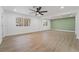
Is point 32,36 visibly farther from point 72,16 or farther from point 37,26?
point 72,16

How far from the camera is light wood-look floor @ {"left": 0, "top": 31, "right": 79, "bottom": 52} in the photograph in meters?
2.19

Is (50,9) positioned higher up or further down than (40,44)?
higher up

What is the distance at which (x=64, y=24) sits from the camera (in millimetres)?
2250

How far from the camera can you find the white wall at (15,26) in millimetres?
2078

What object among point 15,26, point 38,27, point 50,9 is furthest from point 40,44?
point 50,9

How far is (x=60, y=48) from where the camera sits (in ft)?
7.38

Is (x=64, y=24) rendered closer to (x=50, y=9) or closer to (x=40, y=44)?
(x=50, y=9)

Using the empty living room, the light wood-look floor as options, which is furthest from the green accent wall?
the light wood-look floor

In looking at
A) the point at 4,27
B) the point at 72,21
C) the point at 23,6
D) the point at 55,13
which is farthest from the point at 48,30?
the point at 4,27

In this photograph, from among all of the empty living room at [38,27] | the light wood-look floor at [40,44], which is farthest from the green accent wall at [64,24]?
the light wood-look floor at [40,44]

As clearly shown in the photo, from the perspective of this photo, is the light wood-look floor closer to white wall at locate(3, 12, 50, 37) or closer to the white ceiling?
white wall at locate(3, 12, 50, 37)

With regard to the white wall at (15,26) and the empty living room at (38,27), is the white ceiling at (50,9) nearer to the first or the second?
the empty living room at (38,27)

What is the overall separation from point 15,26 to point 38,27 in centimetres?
58

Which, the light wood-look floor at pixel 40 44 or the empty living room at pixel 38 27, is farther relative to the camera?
the light wood-look floor at pixel 40 44
